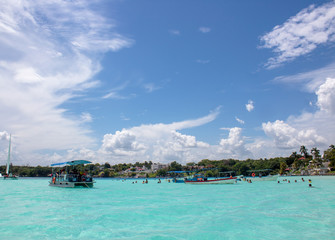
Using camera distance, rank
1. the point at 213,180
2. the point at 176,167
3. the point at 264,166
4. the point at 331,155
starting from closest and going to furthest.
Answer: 1. the point at 213,180
2. the point at 331,155
3. the point at 264,166
4. the point at 176,167

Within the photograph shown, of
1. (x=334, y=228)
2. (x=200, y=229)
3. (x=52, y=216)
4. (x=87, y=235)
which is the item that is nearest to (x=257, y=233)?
(x=200, y=229)

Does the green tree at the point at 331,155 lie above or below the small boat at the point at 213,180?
above

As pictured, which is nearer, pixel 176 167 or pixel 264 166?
pixel 264 166

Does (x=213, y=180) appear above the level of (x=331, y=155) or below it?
below

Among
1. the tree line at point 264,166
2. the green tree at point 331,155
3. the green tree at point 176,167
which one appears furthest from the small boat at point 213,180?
the green tree at point 176,167

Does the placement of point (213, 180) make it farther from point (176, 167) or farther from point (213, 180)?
point (176, 167)

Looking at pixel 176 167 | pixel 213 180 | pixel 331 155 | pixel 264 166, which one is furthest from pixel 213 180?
pixel 176 167

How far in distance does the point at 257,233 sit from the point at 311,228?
3637 millimetres

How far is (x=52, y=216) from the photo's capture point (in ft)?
63.0

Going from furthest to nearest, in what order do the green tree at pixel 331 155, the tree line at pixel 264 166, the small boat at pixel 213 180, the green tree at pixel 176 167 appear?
the green tree at pixel 176 167, the tree line at pixel 264 166, the green tree at pixel 331 155, the small boat at pixel 213 180

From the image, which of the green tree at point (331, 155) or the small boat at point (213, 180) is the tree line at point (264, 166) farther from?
the small boat at point (213, 180)

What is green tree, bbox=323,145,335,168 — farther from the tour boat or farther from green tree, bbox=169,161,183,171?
green tree, bbox=169,161,183,171

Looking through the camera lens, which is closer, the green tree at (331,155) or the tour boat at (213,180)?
the tour boat at (213,180)

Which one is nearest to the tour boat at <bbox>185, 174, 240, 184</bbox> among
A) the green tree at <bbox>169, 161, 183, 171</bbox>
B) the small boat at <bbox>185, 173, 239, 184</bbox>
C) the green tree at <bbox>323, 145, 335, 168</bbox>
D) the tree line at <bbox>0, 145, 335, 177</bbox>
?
the small boat at <bbox>185, 173, 239, 184</bbox>
